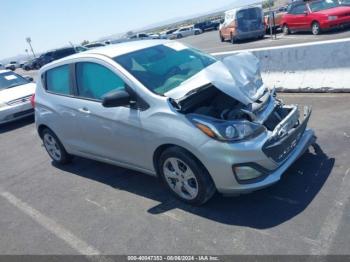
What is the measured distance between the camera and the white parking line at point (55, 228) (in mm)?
3963

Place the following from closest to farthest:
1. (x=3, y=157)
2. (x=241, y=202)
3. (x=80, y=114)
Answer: (x=241, y=202), (x=80, y=114), (x=3, y=157)

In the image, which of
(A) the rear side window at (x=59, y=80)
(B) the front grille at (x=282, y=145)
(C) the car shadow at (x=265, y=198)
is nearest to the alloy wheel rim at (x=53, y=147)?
(A) the rear side window at (x=59, y=80)

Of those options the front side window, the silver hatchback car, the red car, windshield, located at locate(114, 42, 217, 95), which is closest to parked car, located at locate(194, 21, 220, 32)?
the red car

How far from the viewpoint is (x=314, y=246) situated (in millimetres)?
3357

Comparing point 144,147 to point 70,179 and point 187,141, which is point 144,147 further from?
point 70,179

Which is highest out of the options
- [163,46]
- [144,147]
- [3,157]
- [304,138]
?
[163,46]

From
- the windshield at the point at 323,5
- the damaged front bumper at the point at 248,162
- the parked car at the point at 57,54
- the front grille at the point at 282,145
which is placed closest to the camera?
the damaged front bumper at the point at 248,162

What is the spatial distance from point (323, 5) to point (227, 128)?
17191 millimetres

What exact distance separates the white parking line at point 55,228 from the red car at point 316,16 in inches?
641

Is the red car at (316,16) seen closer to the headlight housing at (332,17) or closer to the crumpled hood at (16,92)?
the headlight housing at (332,17)

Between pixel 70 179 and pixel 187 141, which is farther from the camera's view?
pixel 70 179

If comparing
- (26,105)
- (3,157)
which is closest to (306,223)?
(3,157)

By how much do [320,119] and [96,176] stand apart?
3.71m

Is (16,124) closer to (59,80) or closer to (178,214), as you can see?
(59,80)
